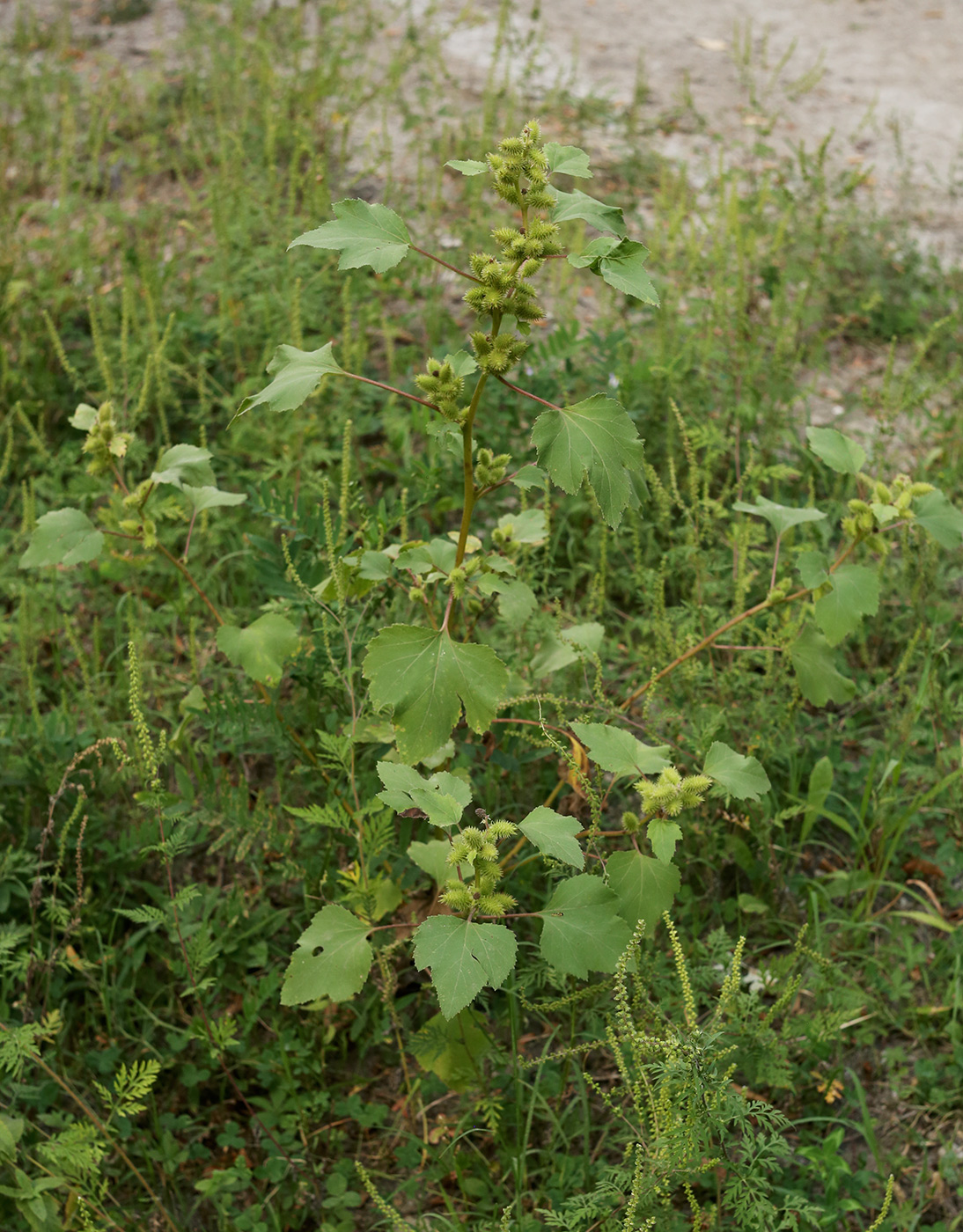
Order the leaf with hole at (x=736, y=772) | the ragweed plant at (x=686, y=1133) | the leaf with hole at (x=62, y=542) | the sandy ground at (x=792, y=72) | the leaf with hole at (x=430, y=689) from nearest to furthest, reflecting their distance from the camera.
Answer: the ragweed plant at (x=686, y=1133) < the leaf with hole at (x=430, y=689) < the leaf with hole at (x=736, y=772) < the leaf with hole at (x=62, y=542) < the sandy ground at (x=792, y=72)

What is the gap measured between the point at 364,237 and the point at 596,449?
1.77 ft

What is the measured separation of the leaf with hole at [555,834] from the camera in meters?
1.62

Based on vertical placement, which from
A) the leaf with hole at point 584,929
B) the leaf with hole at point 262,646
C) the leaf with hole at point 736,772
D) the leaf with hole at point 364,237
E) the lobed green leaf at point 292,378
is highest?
the leaf with hole at point 364,237

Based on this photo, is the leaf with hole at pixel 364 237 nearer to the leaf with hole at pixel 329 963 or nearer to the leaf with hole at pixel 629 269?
the leaf with hole at pixel 629 269

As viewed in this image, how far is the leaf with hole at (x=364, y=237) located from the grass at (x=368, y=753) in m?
0.73

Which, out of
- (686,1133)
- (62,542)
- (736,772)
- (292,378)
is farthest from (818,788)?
(62,542)

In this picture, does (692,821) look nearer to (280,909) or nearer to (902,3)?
(280,909)

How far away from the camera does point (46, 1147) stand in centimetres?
194

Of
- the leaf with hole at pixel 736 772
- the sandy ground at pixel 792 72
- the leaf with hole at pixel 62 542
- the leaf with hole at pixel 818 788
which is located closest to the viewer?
the leaf with hole at pixel 736 772

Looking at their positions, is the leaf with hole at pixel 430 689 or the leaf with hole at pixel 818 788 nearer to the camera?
the leaf with hole at pixel 430 689

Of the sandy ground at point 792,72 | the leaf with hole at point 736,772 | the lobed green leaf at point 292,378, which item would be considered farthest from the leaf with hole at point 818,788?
the sandy ground at point 792,72

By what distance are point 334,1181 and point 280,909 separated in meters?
0.62

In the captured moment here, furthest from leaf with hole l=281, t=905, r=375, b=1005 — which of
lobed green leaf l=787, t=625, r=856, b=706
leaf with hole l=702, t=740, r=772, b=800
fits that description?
lobed green leaf l=787, t=625, r=856, b=706

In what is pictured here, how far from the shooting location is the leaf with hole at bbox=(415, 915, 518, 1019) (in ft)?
4.90
